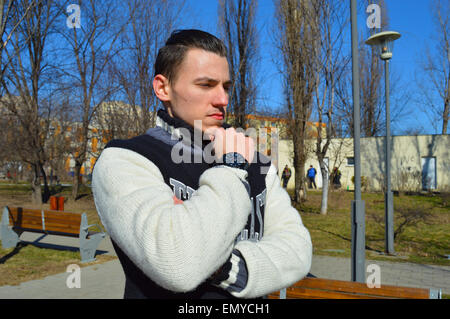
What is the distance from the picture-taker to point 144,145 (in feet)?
4.37

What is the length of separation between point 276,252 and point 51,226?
772 cm

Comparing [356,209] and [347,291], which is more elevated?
[356,209]

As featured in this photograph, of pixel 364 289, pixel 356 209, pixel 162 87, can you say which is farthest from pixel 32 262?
pixel 162 87

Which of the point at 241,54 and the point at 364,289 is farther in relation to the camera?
the point at 241,54

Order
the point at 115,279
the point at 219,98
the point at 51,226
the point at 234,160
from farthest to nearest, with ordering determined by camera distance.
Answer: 1. the point at 51,226
2. the point at 115,279
3. the point at 219,98
4. the point at 234,160

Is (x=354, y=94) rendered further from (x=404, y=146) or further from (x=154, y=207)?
(x=404, y=146)

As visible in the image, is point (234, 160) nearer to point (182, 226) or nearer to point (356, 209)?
point (182, 226)

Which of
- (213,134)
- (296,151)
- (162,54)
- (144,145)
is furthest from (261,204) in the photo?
(296,151)

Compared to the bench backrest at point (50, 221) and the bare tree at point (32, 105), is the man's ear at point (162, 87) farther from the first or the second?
the bare tree at point (32, 105)

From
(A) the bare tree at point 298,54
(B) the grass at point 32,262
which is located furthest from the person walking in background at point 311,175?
Result: (B) the grass at point 32,262

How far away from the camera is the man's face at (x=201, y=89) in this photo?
141 cm

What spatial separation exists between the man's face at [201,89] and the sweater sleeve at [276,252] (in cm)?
39

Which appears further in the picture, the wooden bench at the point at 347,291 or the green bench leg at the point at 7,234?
the green bench leg at the point at 7,234

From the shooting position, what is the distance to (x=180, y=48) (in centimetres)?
144
